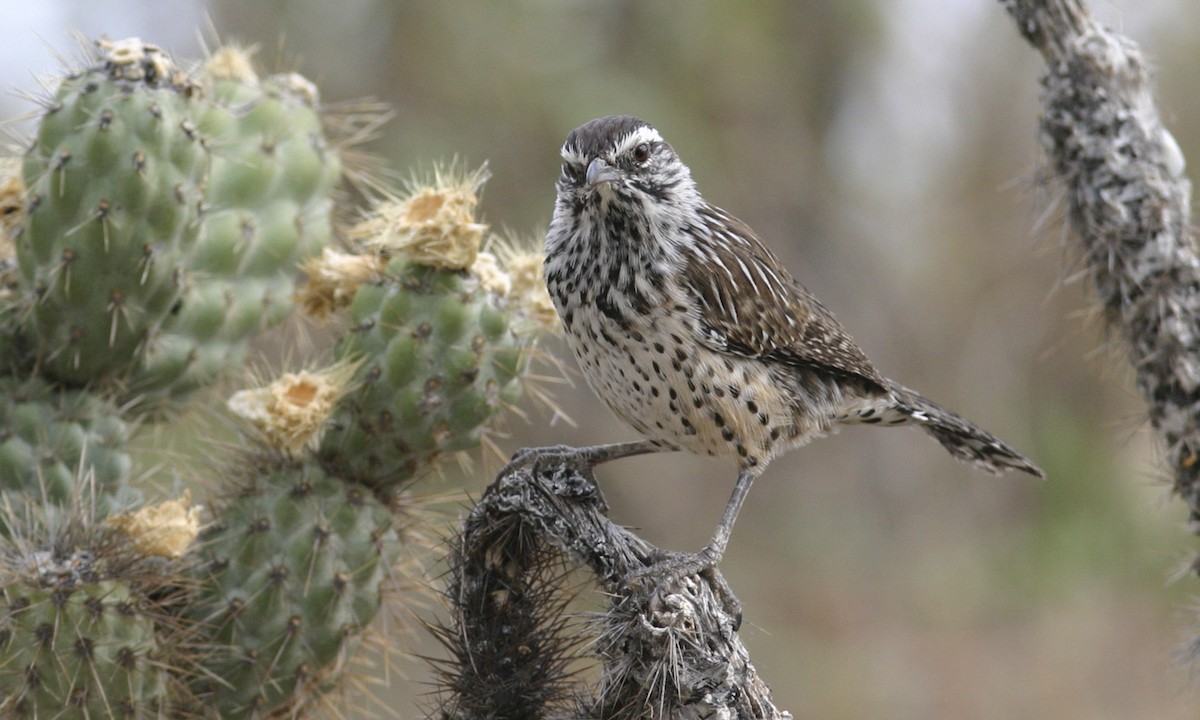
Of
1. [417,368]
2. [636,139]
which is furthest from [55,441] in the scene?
[636,139]

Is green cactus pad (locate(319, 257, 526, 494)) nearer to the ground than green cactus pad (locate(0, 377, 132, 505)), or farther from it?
farther from it

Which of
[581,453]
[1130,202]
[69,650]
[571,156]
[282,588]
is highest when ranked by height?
[1130,202]

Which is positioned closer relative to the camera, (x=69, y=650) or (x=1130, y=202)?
(x=69, y=650)

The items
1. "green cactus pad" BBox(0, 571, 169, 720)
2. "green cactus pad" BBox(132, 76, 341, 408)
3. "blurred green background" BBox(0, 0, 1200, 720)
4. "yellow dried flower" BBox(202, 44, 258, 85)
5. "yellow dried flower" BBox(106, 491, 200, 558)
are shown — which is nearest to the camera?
"green cactus pad" BBox(0, 571, 169, 720)

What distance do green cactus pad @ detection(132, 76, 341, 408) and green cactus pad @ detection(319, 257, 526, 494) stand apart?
38 cm

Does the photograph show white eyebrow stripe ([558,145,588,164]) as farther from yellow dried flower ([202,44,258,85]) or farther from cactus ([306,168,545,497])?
yellow dried flower ([202,44,258,85])

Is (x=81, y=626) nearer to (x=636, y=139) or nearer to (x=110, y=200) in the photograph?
(x=110, y=200)

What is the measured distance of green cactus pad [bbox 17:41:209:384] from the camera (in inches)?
90.6

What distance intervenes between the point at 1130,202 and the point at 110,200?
2152mm

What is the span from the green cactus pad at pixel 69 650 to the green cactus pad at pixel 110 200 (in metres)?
0.57

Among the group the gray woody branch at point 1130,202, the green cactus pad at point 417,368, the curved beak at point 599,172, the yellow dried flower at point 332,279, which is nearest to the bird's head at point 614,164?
the curved beak at point 599,172

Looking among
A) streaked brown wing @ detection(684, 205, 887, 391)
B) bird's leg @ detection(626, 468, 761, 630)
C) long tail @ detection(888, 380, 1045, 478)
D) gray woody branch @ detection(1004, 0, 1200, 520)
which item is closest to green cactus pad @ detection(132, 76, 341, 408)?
streaked brown wing @ detection(684, 205, 887, 391)

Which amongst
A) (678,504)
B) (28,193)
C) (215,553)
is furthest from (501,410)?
(678,504)

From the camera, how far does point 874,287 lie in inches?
301
